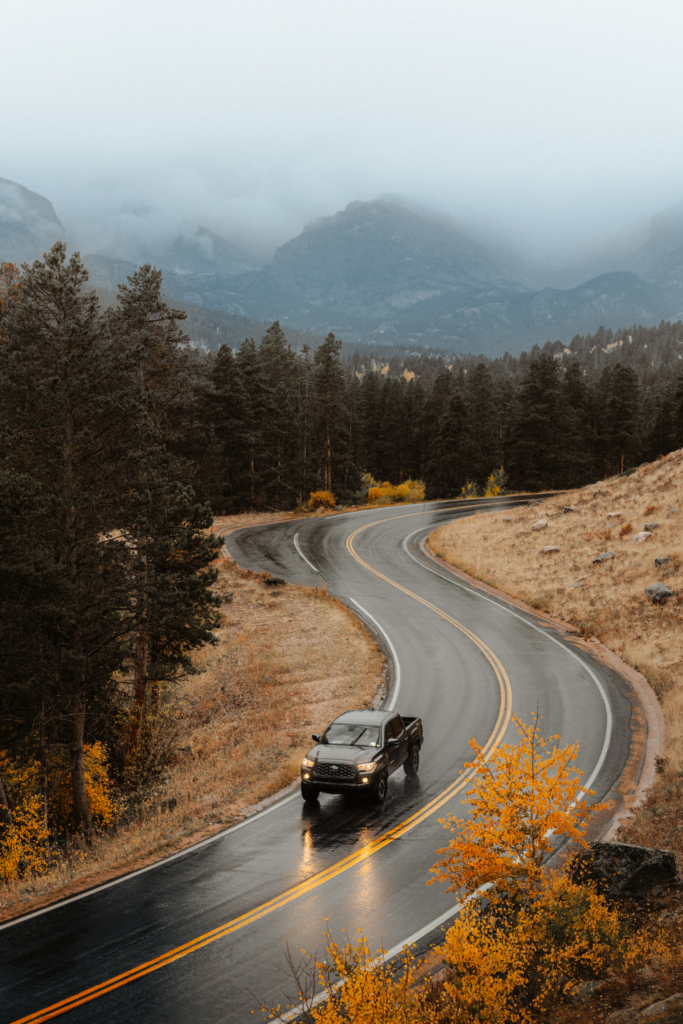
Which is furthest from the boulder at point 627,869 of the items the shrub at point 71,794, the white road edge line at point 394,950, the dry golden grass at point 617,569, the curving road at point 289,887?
the shrub at point 71,794

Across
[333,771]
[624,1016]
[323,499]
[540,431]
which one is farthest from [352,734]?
[540,431]

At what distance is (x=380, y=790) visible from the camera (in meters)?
14.9

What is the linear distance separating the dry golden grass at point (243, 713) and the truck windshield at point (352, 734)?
2.20 meters

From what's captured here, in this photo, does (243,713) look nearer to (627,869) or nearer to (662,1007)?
(627,869)

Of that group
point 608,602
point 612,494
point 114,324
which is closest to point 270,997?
point 114,324

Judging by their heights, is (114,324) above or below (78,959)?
above

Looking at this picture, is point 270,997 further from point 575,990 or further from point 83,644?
point 83,644

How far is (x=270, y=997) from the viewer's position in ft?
28.5

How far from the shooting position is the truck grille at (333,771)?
47.7 feet

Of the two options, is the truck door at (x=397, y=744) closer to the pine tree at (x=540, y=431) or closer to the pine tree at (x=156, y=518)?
the pine tree at (x=156, y=518)

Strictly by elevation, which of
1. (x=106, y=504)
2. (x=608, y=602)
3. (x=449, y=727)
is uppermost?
(x=106, y=504)

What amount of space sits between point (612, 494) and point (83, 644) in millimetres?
39903

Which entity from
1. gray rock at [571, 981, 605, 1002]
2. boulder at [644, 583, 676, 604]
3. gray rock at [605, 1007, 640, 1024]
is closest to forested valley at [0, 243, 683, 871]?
gray rock at [571, 981, 605, 1002]

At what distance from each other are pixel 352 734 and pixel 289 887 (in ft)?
14.6
